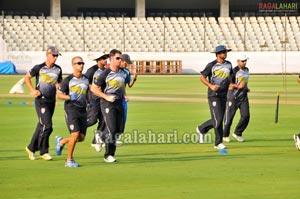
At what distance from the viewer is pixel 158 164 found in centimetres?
1642

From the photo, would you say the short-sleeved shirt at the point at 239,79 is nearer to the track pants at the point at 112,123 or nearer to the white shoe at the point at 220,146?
the white shoe at the point at 220,146

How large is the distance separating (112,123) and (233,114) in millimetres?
5318

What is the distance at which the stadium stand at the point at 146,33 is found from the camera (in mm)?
70250

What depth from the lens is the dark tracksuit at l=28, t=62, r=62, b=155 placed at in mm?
16859

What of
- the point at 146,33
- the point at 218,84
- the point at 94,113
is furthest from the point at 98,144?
the point at 146,33

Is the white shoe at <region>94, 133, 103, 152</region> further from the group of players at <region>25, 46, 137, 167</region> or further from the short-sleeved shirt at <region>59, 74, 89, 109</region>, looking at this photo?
the short-sleeved shirt at <region>59, 74, 89, 109</region>

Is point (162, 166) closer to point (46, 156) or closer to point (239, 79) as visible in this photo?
point (46, 156)

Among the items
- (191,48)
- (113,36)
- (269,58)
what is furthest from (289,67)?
(113,36)

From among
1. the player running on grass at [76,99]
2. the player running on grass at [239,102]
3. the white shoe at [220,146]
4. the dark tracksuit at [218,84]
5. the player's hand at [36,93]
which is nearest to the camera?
the player running on grass at [76,99]

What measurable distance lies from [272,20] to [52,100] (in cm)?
6106

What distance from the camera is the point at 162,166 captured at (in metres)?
16.1

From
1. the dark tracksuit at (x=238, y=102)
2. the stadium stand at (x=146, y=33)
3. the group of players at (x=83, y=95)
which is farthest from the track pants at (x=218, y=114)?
the stadium stand at (x=146, y=33)

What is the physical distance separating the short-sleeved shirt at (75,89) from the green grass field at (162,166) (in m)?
0.99

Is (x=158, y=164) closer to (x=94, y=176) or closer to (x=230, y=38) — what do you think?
(x=94, y=176)
